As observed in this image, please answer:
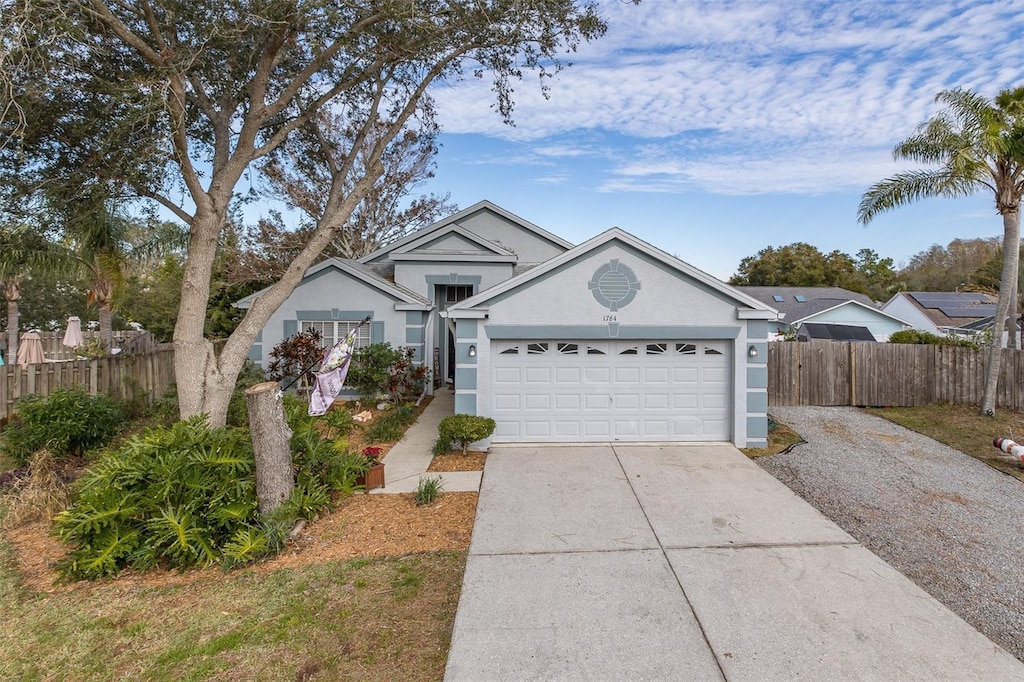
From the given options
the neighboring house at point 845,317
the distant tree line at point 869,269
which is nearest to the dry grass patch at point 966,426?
the neighboring house at point 845,317

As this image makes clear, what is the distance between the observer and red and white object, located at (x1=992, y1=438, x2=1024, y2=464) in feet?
25.5

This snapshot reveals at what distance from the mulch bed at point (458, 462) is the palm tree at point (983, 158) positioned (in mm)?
12245

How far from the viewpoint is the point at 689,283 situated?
8797mm

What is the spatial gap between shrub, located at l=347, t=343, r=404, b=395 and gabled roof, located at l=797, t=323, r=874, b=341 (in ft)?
77.2

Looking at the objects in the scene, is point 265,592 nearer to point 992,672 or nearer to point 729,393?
point 992,672

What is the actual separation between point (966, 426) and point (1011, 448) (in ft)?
9.80

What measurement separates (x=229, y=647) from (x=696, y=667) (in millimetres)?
3471

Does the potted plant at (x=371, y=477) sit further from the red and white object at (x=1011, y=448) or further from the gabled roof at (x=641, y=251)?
the red and white object at (x=1011, y=448)

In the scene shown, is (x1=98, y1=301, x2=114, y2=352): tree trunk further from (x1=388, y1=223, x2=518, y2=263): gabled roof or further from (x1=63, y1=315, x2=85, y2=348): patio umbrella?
(x1=388, y1=223, x2=518, y2=263): gabled roof

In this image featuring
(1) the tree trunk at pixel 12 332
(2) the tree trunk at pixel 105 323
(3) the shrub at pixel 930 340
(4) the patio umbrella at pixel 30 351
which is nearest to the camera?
(3) the shrub at pixel 930 340

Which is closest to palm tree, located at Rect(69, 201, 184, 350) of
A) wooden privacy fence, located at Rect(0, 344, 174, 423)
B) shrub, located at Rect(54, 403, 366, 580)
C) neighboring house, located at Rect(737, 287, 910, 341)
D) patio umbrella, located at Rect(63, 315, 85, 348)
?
patio umbrella, located at Rect(63, 315, 85, 348)

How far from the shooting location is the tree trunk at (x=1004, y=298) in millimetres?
10844

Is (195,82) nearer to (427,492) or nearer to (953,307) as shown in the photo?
(427,492)

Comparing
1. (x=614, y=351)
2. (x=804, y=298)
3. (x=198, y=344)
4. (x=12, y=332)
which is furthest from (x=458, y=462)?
(x=804, y=298)
